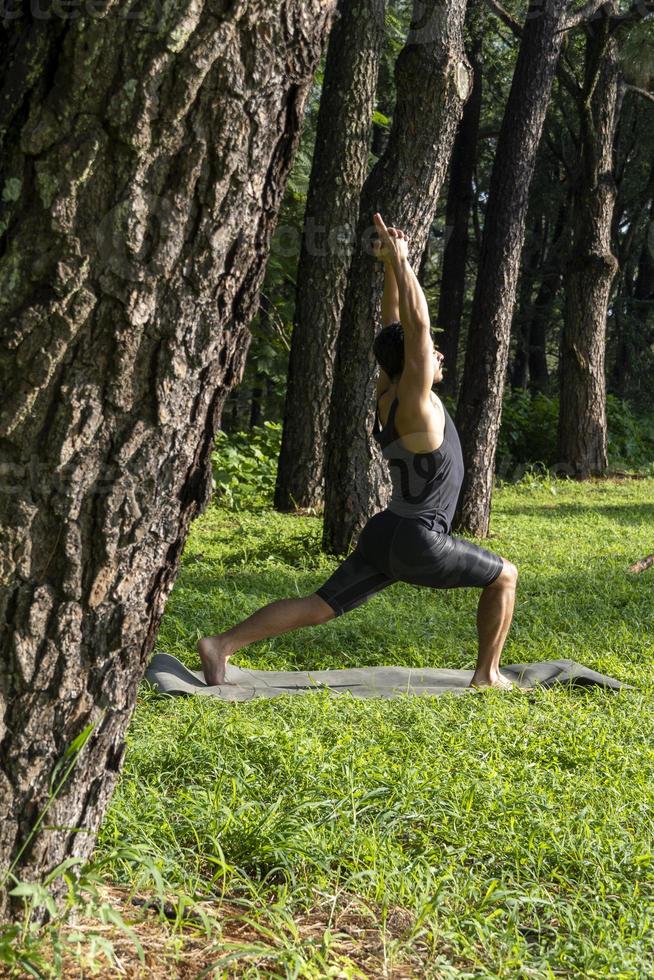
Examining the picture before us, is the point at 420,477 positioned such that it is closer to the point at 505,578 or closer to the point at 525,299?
the point at 505,578

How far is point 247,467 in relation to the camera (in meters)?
14.2

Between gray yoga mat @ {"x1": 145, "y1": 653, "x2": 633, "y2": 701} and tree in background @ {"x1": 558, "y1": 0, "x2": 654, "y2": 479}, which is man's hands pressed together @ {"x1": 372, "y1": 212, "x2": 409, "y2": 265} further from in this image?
tree in background @ {"x1": 558, "y1": 0, "x2": 654, "y2": 479}

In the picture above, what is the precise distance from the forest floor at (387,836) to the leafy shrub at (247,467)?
7282 millimetres

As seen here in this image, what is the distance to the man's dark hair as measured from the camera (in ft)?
16.2

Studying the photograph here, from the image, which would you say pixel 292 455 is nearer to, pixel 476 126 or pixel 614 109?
pixel 614 109

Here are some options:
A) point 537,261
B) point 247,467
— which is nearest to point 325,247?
point 247,467

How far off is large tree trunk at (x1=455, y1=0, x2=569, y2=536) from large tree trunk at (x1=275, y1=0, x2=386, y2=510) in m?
1.63

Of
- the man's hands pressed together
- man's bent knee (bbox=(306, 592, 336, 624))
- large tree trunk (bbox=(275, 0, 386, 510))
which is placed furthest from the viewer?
large tree trunk (bbox=(275, 0, 386, 510))

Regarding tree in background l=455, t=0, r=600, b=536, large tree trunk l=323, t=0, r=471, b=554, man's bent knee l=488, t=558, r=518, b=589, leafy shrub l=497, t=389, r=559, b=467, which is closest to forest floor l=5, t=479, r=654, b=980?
man's bent knee l=488, t=558, r=518, b=589

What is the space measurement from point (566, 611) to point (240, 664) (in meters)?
2.48

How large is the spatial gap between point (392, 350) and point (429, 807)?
7.57 ft

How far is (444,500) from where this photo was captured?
5.06 metres

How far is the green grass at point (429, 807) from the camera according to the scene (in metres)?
2.77

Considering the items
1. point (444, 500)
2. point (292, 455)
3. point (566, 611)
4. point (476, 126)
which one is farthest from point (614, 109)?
point (444, 500)
